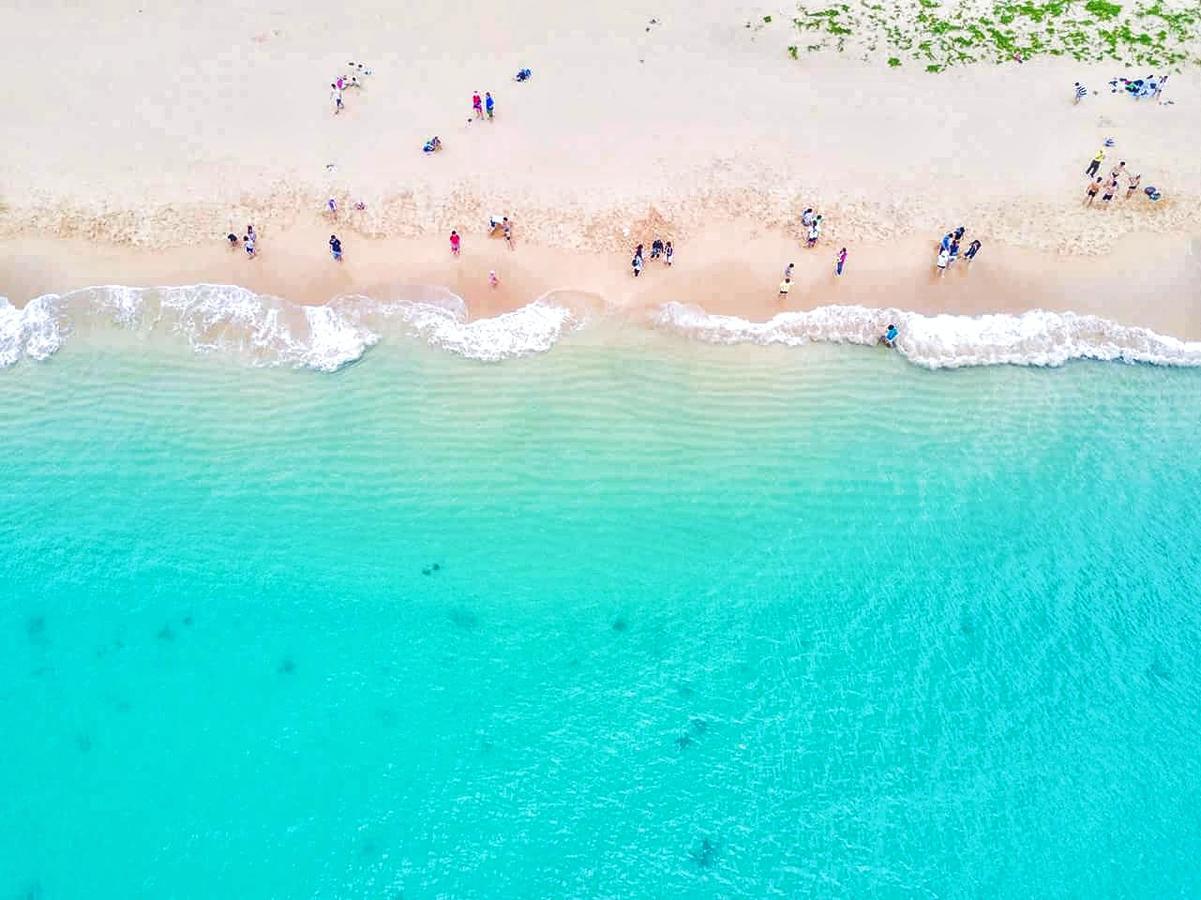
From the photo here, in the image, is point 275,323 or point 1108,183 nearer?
point 275,323

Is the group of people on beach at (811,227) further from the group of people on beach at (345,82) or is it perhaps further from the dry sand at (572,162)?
the group of people on beach at (345,82)

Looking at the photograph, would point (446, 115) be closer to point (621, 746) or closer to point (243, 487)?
point (243, 487)

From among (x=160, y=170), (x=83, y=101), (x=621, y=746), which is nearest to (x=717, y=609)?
(x=621, y=746)

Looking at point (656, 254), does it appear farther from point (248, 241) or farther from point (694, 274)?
point (248, 241)

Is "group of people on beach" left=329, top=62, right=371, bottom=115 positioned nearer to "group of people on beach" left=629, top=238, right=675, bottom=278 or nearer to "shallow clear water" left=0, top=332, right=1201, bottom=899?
"shallow clear water" left=0, top=332, right=1201, bottom=899

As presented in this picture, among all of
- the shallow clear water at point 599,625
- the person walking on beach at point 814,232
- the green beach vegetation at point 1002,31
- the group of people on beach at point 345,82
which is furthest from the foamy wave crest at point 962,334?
the group of people on beach at point 345,82

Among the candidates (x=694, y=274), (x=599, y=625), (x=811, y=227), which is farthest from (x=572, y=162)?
(x=599, y=625)
